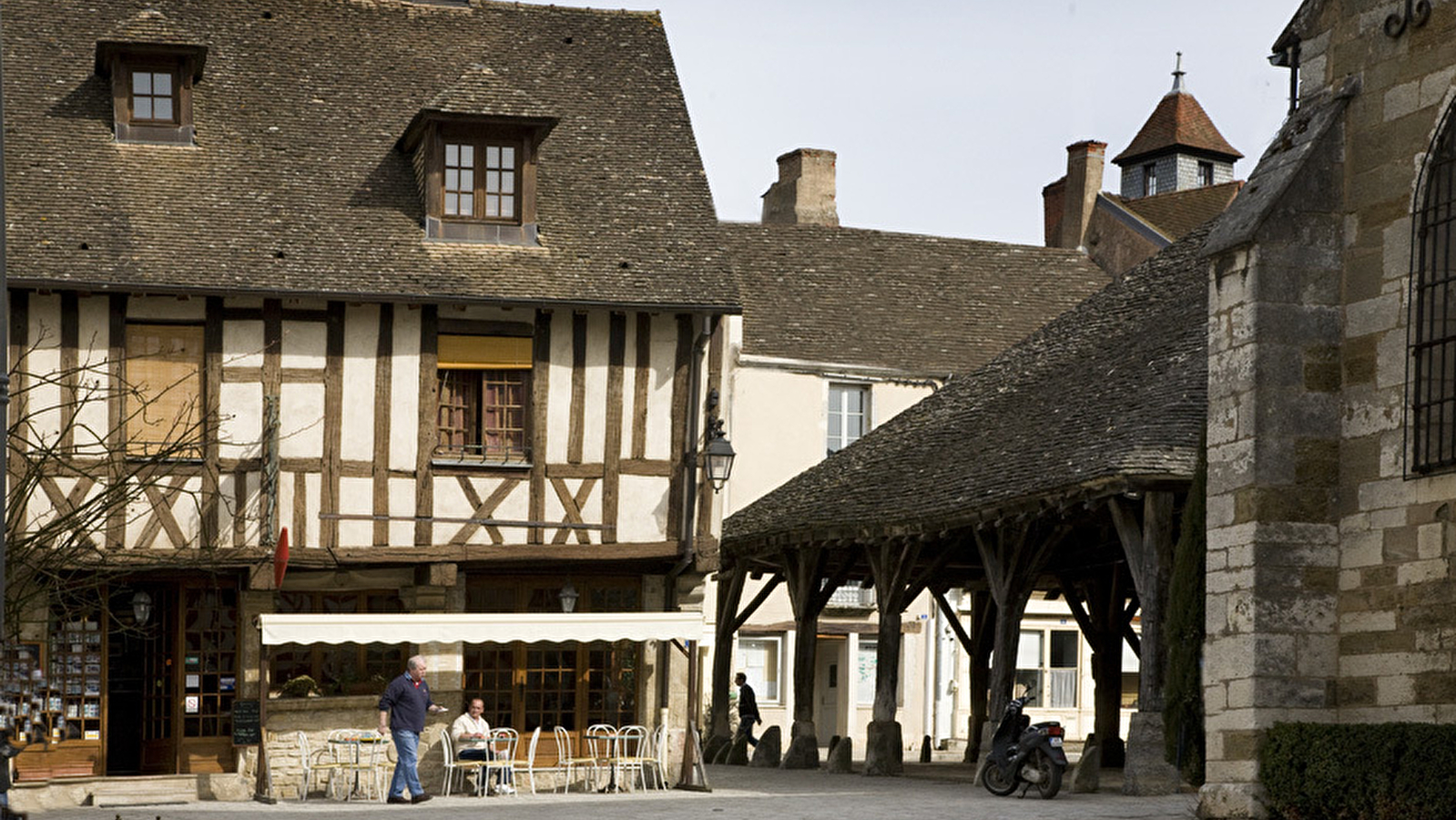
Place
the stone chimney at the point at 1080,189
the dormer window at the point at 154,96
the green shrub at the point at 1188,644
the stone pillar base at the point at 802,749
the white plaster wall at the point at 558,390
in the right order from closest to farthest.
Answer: the green shrub at the point at 1188,644 → the white plaster wall at the point at 558,390 → the dormer window at the point at 154,96 → the stone pillar base at the point at 802,749 → the stone chimney at the point at 1080,189

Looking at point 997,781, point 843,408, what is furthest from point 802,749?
point 843,408

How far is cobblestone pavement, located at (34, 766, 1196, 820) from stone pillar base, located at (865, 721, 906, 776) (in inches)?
53.6

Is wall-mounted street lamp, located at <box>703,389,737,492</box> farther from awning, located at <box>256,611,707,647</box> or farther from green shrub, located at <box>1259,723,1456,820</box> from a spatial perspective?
green shrub, located at <box>1259,723,1456,820</box>

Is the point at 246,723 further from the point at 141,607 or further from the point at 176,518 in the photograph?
the point at 176,518

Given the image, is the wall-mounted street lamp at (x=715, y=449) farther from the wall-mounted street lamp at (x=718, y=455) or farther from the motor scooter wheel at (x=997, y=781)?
the motor scooter wheel at (x=997, y=781)

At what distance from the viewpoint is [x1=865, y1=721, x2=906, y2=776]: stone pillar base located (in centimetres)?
1933

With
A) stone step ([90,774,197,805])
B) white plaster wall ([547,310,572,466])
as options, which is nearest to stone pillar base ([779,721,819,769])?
white plaster wall ([547,310,572,466])

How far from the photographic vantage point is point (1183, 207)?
33.8 m

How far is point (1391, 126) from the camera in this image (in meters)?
11.2

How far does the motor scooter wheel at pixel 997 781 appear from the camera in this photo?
1609 centimetres

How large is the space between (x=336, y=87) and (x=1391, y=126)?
450 inches

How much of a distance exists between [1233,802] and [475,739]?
7.28 m

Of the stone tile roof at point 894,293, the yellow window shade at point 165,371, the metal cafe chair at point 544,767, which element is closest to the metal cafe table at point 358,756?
the metal cafe chair at point 544,767

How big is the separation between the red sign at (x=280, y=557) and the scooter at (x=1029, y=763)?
5.77 meters
